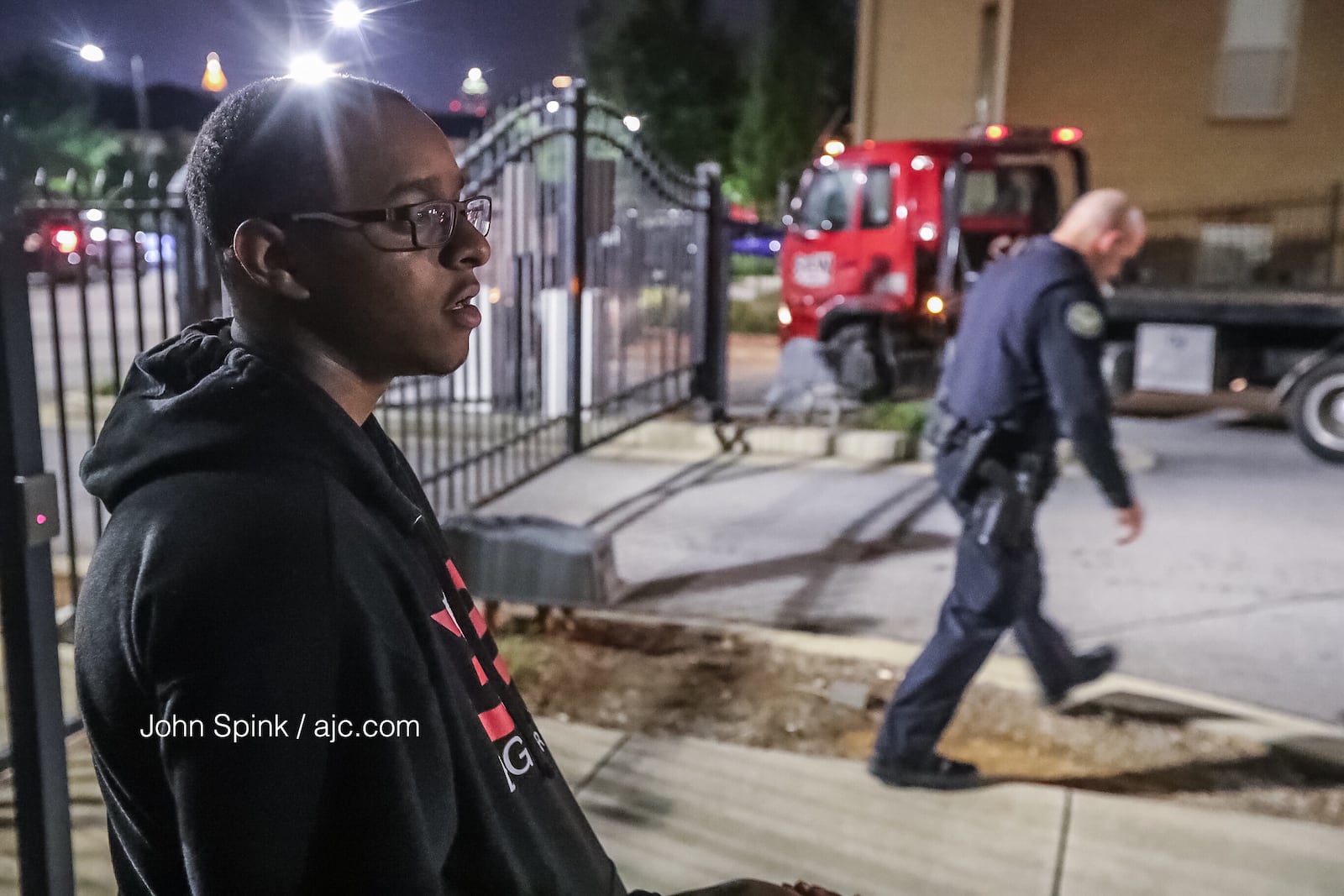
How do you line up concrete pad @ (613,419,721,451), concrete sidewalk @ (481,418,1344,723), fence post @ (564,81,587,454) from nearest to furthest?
1. concrete sidewalk @ (481,418,1344,723)
2. fence post @ (564,81,587,454)
3. concrete pad @ (613,419,721,451)

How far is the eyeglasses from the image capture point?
1207 mm

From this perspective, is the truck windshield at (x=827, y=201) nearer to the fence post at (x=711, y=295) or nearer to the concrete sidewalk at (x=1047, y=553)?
the fence post at (x=711, y=295)

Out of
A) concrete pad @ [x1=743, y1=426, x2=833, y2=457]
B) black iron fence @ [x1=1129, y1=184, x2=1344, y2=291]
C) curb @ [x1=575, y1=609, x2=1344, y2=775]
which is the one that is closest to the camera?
curb @ [x1=575, y1=609, x2=1344, y2=775]

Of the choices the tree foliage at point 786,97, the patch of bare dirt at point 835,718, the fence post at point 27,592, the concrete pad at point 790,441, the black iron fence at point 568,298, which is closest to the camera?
the fence post at point 27,592

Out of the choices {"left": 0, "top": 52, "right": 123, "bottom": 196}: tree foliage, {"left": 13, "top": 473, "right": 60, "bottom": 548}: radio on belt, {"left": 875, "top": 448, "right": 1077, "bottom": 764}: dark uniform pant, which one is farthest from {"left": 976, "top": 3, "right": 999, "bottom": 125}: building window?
{"left": 13, "top": 473, "right": 60, "bottom": 548}: radio on belt

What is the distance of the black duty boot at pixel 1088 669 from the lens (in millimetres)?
4176

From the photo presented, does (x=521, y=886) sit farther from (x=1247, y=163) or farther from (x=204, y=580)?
(x=1247, y=163)

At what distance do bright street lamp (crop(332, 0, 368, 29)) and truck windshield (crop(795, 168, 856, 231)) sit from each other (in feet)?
27.0

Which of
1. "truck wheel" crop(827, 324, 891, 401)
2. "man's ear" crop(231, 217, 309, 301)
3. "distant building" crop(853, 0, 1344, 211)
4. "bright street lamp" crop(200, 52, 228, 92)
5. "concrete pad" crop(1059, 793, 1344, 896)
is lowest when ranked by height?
"concrete pad" crop(1059, 793, 1344, 896)

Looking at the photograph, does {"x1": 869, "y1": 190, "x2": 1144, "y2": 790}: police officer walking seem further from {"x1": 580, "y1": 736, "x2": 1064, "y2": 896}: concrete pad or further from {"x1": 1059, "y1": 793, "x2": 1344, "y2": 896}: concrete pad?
{"x1": 1059, "y1": 793, "x2": 1344, "y2": 896}: concrete pad

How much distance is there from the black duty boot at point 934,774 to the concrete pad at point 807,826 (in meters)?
0.04

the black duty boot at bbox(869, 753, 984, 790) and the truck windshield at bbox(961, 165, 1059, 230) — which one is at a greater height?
the truck windshield at bbox(961, 165, 1059, 230)

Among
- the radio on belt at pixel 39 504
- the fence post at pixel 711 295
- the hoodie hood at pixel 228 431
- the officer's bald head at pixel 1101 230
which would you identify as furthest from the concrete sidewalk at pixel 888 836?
the fence post at pixel 711 295

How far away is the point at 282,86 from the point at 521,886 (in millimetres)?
901
